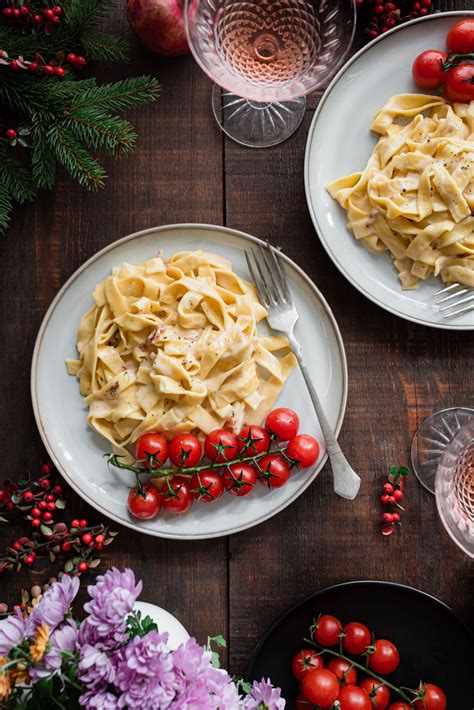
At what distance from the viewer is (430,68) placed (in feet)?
6.86

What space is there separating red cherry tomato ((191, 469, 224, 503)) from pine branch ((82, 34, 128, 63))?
1267 millimetres

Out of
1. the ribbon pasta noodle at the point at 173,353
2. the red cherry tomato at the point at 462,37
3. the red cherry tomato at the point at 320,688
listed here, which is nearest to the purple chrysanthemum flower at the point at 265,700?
the red cherry tomato at the point at 320,688

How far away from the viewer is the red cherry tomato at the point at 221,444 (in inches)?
78.4

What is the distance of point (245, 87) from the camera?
1930 millimetres

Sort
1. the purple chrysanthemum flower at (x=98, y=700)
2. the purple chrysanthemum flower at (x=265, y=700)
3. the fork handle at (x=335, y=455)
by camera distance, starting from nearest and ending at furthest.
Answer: the purple chrysanthemum flower at (x=98, y=700)
the purple chrysanthemum flower at (x=265, y=700)
the fork handle at (x=335, y=455)

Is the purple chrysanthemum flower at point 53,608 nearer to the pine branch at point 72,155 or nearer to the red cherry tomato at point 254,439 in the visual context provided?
the red cherry tomato at point 254,439

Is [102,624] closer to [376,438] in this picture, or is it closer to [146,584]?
[146,584]

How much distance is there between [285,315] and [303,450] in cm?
40

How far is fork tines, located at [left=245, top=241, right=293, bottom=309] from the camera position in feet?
6.85

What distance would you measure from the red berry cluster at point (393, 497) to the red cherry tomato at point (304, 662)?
0.42 meters

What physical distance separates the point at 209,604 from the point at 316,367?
2.65ft

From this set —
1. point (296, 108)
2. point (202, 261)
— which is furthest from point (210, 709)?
point (296, 108)

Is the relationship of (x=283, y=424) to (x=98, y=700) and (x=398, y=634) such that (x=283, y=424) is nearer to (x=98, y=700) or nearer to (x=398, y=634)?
(x=398, y=634)

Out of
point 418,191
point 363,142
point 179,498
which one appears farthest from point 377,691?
point 363,142
